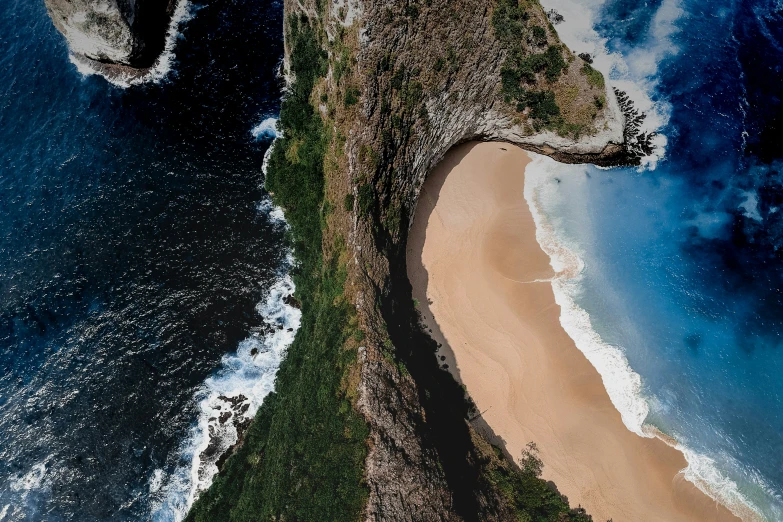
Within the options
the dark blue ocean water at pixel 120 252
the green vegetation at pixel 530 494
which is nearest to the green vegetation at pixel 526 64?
the dark blue ocean water at pixel 120 252

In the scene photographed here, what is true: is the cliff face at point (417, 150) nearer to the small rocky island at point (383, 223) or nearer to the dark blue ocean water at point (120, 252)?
the small rocky island at point (383, 223)

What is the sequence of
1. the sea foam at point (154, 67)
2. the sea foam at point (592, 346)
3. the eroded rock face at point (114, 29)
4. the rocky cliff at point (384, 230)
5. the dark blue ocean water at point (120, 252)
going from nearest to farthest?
1. the rocky cliff at point (384, 230)
2. the sea foam at point (592, 346)
3. the dark blue ocean water at point (120, 252)
4. the eroded rock face at point (114, 29)
5. the sea foam at point (154, 67)

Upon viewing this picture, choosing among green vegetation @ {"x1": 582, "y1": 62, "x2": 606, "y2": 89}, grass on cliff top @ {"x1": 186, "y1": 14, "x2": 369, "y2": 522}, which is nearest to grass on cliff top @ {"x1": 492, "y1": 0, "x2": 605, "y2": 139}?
green vegetation @ {"x1": 582, "y1": 62, "x2": 606, "y2": 89}

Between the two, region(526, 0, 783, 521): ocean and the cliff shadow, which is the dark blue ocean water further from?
region(526, 0, 783, 521): ocean

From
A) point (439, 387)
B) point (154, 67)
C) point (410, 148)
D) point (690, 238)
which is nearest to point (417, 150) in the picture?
point (410, 148)

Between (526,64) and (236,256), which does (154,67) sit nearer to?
(236,256)

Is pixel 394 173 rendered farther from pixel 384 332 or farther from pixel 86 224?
pixel 86 224
